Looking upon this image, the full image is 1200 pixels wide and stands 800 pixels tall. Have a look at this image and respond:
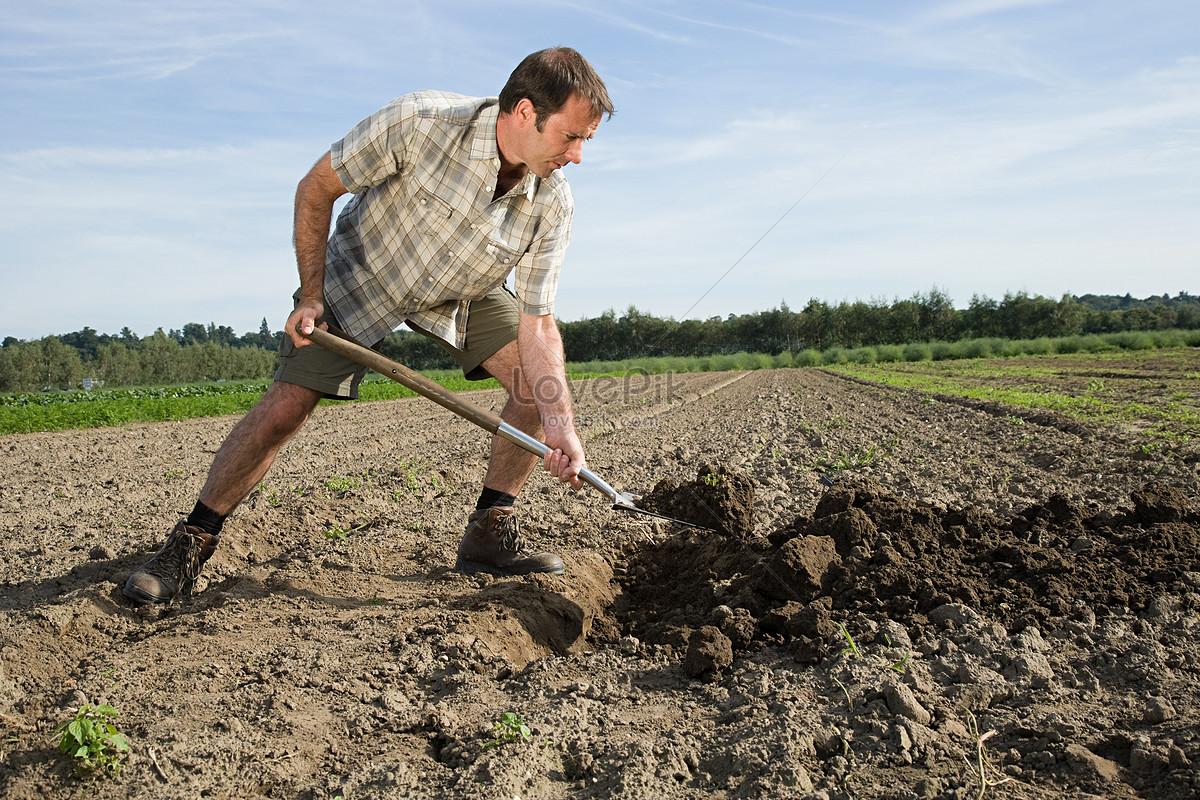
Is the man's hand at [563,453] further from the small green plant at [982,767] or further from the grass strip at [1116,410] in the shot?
the grass strip at [1116,410]

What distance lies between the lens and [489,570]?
12.8 feet

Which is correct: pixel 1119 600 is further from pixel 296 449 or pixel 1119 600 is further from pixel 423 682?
pixel 296 449

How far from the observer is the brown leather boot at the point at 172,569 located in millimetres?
3330

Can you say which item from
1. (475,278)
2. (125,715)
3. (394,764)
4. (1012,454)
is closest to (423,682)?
(394,764)

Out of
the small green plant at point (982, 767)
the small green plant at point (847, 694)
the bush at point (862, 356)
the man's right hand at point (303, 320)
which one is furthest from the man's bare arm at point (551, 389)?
the bush at point (862, 356)

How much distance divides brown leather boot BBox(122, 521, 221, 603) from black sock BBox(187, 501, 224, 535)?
0.02m

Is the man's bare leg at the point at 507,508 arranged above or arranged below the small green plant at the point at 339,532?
above

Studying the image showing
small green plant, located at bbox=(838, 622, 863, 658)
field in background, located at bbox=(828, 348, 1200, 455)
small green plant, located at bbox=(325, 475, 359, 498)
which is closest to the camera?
small green plant, located at bbox=(838, 622, 863, 658)

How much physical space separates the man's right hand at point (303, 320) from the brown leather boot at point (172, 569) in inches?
34.1

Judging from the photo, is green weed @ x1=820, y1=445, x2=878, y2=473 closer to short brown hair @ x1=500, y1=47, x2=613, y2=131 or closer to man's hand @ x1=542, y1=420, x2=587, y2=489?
man's hand @ x1=542, y1=420, x2=587, y2=489

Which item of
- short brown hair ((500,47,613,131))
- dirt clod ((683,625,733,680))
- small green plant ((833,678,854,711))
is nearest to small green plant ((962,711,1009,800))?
small green plant ((833,678,854,711))

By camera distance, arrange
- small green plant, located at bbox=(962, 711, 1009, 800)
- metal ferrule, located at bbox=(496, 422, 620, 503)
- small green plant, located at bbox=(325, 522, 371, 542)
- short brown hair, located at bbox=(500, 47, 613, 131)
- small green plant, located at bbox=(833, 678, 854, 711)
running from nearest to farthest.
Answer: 1. small green plant, located at bbox=(962, 711, 1009, 800)
2. small green plant, located at bbox=(833, 678, 854, 711)
3. short brown hair, located at bbox=(500, 47, 613, 131)
4. metal ferrule, located at bbox=(496, 422, 620, 503)
5. small green plant, located at bbox=(325, 522, 371, 542)

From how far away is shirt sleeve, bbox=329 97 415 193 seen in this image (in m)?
3.18

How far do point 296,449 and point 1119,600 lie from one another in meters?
7.74
